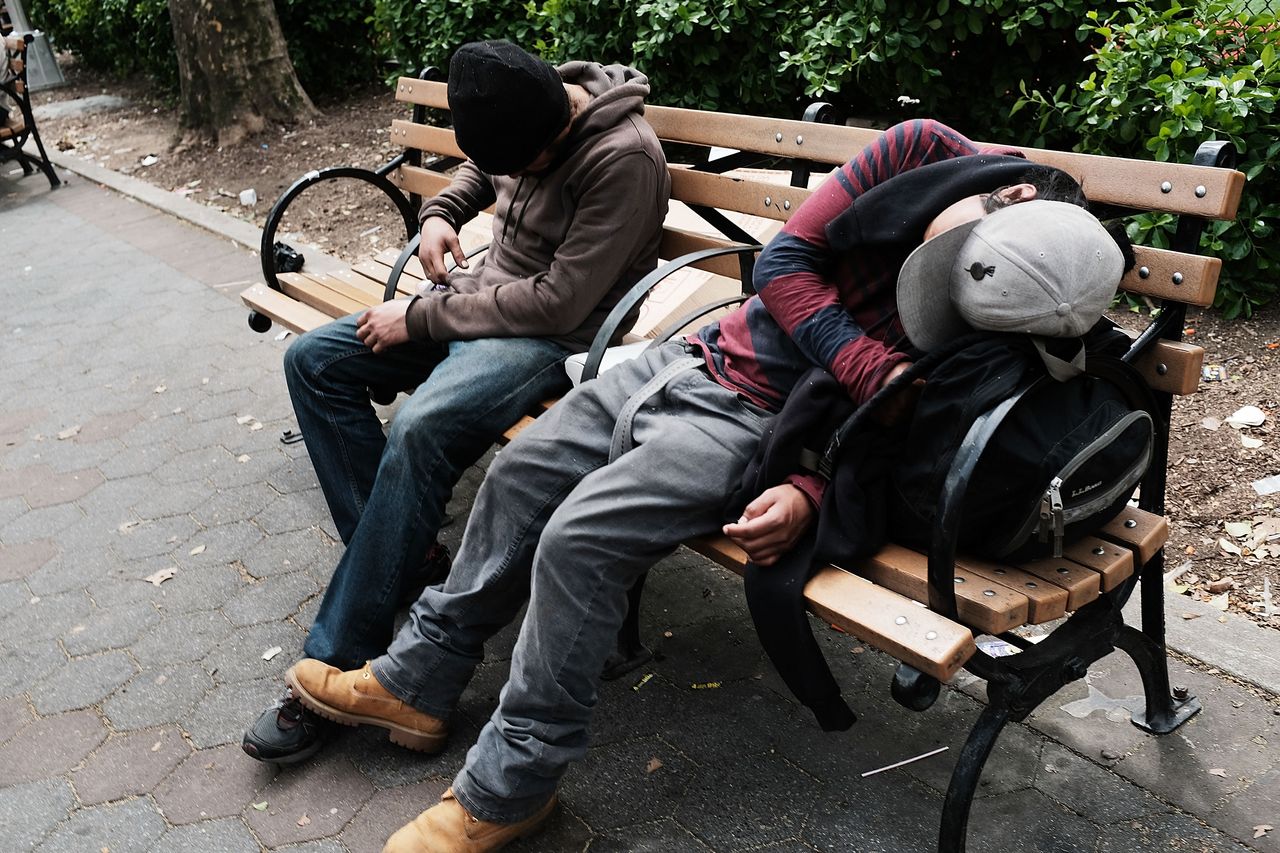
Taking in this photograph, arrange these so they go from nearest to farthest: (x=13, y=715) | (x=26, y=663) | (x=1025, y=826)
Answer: (x=1025, y=826) → (x=13, y=715) → (x=26, y=663)

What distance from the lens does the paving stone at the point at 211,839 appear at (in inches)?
103

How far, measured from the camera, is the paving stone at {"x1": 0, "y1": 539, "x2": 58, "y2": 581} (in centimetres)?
382

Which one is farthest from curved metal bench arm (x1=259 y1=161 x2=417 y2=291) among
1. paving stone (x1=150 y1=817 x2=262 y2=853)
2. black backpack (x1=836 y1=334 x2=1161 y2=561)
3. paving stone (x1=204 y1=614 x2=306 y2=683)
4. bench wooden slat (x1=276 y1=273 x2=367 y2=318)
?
black backpack (x1=836 y1=334 x2=1161 y2=561)

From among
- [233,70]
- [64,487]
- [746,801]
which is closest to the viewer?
[746,801]

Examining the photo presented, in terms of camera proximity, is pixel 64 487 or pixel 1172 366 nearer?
pixel 1172 366

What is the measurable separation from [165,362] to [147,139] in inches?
219

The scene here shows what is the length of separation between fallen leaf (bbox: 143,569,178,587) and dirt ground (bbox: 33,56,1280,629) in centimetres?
292

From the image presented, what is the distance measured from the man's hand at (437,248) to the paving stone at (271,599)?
1.00m

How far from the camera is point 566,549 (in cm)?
236

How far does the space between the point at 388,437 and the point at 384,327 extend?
0.35 m

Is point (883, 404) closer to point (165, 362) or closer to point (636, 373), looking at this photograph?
point (636, 373)

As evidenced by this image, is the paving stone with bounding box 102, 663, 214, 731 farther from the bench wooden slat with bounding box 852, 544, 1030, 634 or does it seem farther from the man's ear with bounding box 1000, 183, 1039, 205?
the man's ear with bounding box 1000, 183, 1039, 205

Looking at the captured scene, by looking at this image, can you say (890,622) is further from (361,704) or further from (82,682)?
(82,682)

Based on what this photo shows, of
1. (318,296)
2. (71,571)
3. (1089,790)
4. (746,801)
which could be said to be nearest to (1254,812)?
(1089,790)
